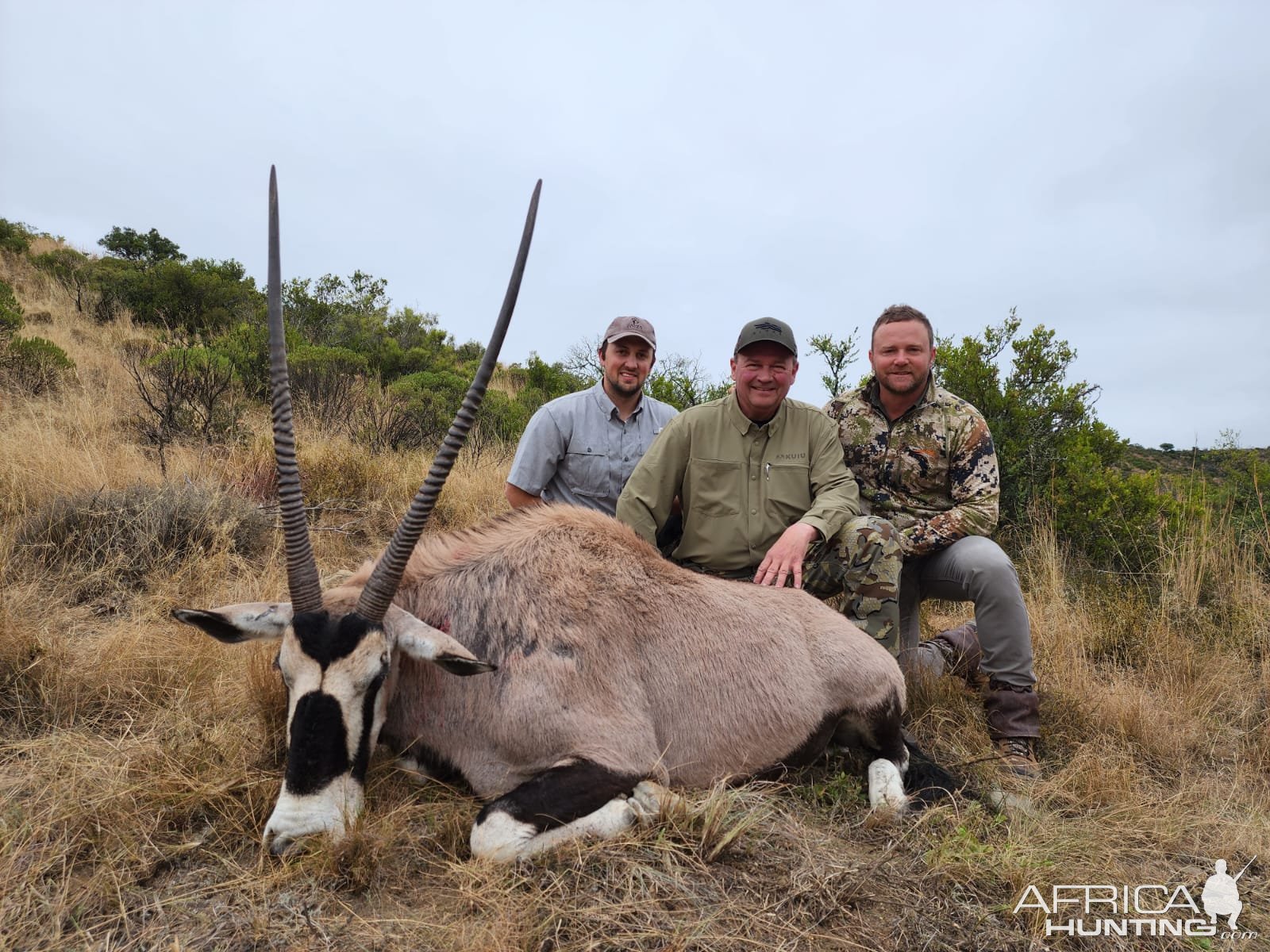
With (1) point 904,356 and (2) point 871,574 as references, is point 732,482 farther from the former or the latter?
(1) point 904,356

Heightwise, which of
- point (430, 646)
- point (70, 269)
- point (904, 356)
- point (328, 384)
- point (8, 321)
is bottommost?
point (430, 646)

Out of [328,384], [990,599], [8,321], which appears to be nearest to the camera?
[990,599]

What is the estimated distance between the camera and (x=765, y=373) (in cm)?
A: 485

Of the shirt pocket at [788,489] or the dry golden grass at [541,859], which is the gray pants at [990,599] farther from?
the shirt pocket at [788,489]

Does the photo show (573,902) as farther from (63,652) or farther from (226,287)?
(226,287)

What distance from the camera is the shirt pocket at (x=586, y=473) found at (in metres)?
5.94

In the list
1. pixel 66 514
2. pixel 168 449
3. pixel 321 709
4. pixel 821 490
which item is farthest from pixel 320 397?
pixel 321 709

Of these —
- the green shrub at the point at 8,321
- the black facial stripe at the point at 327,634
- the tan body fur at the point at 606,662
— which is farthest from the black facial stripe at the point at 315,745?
the green shrub at the point at 8,321

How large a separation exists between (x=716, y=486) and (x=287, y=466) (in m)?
2.65

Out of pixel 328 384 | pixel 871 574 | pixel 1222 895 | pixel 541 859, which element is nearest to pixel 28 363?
pixel 328 384

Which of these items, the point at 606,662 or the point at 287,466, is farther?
the point at 606,662

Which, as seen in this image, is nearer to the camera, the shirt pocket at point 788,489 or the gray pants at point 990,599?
the gray pants at point 990,599

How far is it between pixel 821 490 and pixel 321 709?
3.19 meters

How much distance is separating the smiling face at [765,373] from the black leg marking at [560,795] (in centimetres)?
258
